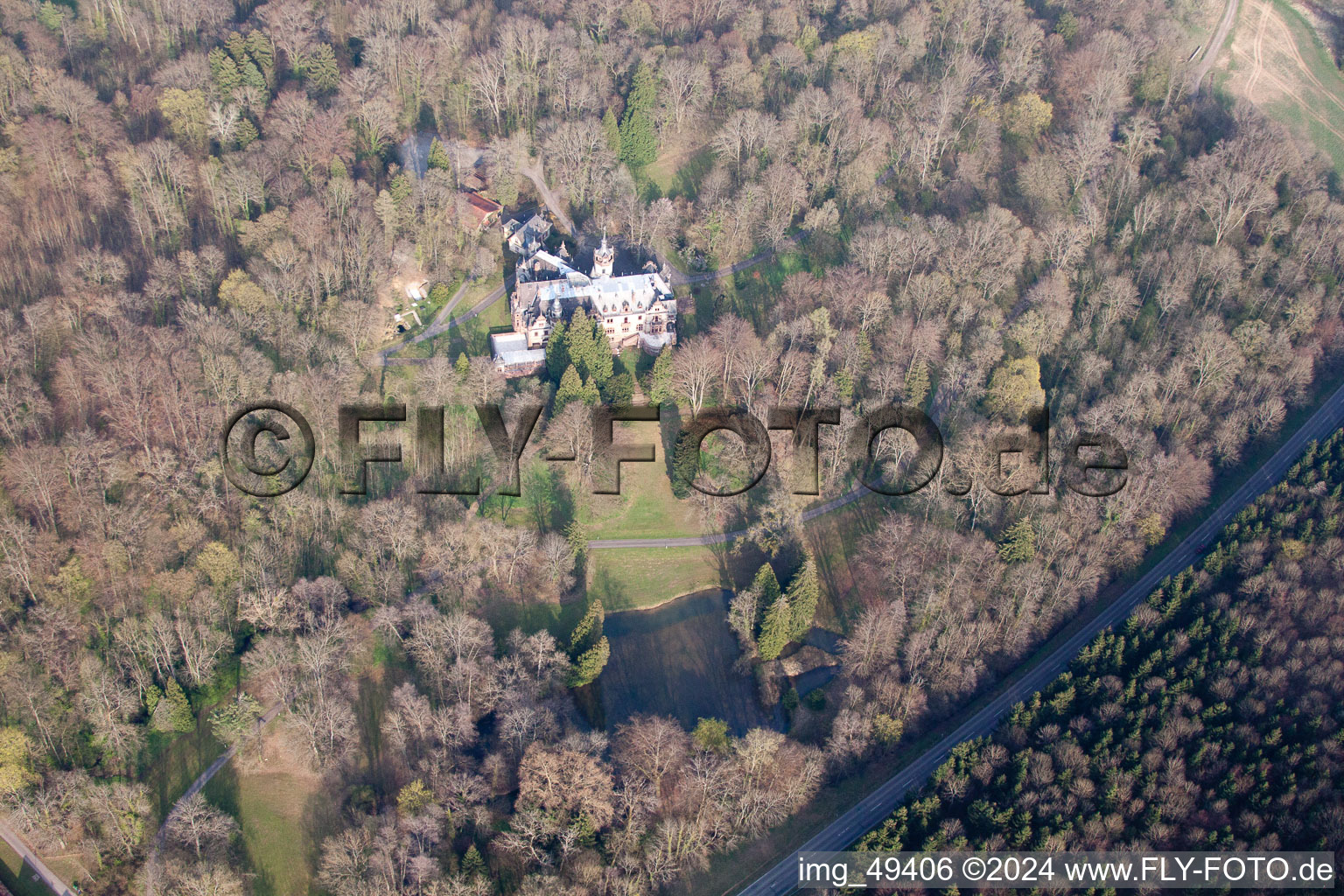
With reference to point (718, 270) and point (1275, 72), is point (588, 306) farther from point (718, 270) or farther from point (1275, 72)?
point (1275, 72)

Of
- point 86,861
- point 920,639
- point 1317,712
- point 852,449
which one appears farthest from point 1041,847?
point 86,861

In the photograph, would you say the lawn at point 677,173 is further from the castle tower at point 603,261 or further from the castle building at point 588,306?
the castle building at point 588,306

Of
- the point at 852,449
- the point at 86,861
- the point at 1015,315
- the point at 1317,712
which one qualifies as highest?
the point at 1015,315

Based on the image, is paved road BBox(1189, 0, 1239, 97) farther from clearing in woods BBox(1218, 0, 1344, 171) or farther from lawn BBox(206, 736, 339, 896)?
lawn BBox(206, 736, 339, 896)

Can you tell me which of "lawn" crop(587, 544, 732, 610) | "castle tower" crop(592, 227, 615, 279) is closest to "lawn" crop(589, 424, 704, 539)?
"lawn" crop(587, 544, 732, 610)

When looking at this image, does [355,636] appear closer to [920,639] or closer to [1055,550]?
[920,639]
